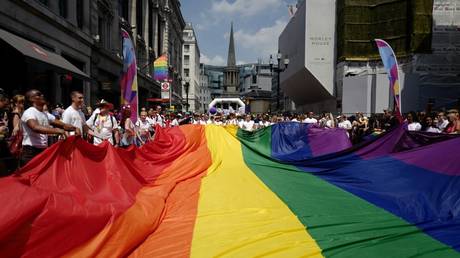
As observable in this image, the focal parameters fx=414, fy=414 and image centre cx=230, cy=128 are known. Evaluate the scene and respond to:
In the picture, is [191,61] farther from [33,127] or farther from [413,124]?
[33,127]

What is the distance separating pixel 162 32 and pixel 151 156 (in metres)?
46.1

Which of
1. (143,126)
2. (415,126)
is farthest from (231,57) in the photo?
(415,126)

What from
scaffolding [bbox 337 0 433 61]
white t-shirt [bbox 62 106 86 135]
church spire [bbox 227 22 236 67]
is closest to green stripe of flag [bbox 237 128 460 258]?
white t-shirt [bbox 62 106 86 135]

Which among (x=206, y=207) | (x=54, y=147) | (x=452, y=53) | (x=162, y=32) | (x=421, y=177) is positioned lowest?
(x=206, y=207)

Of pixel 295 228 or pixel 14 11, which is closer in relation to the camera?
pixel 295 228

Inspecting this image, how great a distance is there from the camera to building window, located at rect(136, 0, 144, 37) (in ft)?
127

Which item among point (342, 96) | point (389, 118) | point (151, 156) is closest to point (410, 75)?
point (342, 96)

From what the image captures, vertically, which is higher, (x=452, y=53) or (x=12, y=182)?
(x=452, y=53)

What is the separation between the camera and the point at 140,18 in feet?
132

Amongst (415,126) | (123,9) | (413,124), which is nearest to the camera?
(415,126)

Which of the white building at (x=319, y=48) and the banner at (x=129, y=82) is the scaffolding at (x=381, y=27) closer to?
the white building at (x=319, y=48)

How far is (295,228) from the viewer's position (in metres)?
5.20

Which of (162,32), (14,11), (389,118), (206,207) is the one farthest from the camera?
(162,32)

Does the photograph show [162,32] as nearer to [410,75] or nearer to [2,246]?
[410,75]
